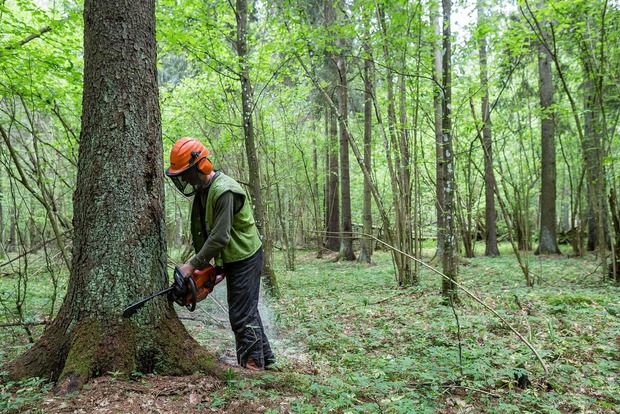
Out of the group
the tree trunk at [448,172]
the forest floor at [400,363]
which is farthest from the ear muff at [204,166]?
the tree trunk at [448,172]

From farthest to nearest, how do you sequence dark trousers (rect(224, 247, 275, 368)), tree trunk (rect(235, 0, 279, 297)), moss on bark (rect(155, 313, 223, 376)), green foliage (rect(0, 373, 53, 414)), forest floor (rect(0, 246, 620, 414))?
tree trunk (rect(235, 0, 279, 297))
dark trousers (rect(224, 247, 275, 368))
moss on bark (rect(155, 313, 223, 376))
forest floor (rect(0, 246, 620, 414))
green foliage (rect(0, 373, 53, 414))

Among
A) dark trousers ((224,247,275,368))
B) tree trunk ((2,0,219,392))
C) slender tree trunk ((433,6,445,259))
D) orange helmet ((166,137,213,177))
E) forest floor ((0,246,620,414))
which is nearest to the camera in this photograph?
forest floor ((0,246,620,414))

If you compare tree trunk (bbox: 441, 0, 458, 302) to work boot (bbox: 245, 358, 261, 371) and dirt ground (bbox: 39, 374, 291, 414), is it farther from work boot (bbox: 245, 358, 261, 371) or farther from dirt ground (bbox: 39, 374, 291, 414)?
dirt ground (bbox: 39, 374, 291, 414)

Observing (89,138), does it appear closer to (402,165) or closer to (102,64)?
(102,64)

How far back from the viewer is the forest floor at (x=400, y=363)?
2.63m

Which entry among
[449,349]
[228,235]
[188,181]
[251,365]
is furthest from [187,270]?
[449,349]

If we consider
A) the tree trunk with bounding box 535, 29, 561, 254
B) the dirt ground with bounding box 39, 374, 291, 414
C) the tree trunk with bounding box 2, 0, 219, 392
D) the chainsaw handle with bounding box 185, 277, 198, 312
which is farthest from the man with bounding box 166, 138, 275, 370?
the tree trunk with bounding box 535, 29, 561, 254

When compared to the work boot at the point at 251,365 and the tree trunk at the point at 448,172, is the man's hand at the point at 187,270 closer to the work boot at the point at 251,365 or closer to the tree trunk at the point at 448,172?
the work boot at the point at 251,365

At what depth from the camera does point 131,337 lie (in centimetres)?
287

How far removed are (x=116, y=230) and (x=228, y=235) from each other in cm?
83

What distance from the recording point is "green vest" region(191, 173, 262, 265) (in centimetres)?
→ 329

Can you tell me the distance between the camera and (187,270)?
3.11 m

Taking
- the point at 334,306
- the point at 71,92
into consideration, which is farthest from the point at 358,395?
the point at 71,92

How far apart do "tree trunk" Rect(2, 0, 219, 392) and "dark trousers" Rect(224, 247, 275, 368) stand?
397 mm
